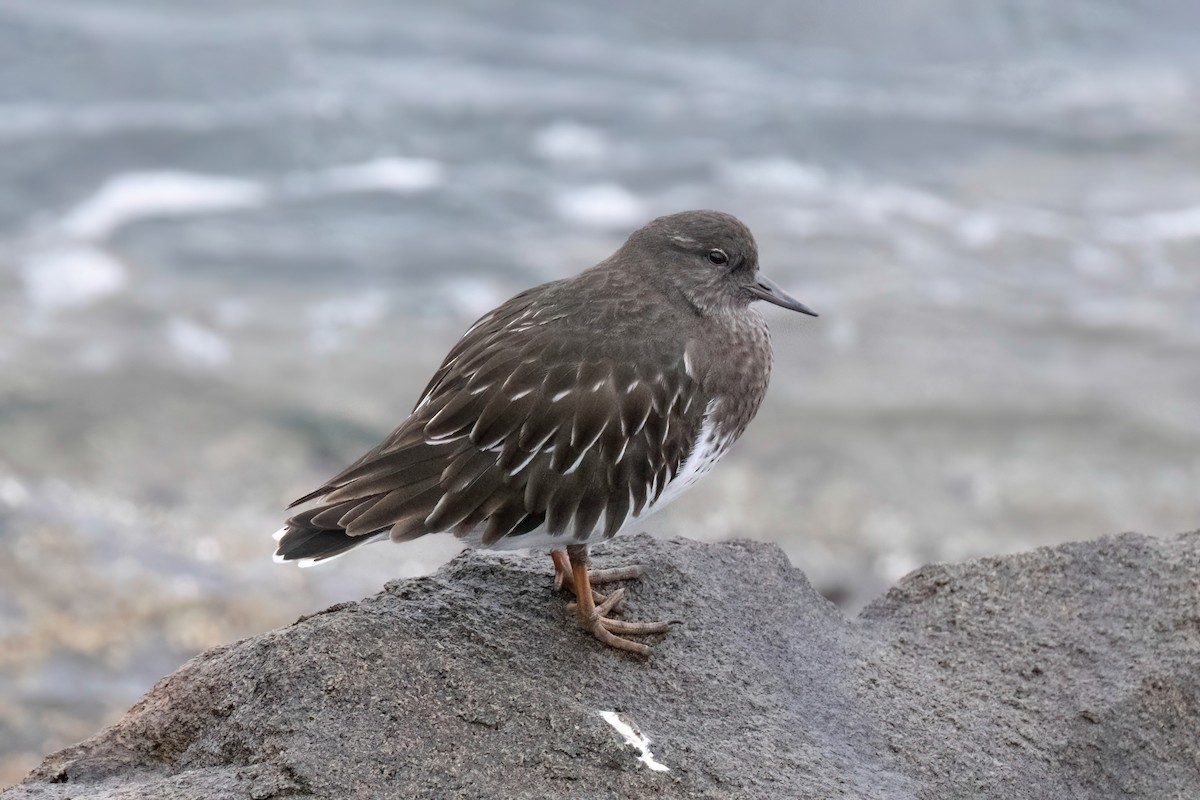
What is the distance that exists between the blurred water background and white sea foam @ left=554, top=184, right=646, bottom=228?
5 centimetres

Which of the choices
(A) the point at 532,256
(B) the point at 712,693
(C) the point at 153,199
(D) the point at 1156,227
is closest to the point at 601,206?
(A) the point at 532,256

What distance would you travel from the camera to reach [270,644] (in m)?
4.01

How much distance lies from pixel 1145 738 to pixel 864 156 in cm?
985

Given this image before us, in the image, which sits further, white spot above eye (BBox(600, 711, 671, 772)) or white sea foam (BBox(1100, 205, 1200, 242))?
white sea foam (BBox(1100, 205, 1200, 242))

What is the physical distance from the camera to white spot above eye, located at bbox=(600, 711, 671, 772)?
3.78 metres

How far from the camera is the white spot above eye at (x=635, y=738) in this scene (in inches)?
149

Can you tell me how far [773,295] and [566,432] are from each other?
1.09m

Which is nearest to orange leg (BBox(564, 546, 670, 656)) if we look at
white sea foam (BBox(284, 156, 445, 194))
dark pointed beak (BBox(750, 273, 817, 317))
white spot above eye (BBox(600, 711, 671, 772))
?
white spot above eye (BBox(600, 711, 671, 772))

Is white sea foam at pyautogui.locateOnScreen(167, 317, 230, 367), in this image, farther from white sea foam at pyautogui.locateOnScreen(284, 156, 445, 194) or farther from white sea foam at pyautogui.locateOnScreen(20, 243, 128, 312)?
white sea foam at pyautogui.locateOnScreen(284, 156, 445, 194)

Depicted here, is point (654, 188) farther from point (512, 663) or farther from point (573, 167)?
point (512, 663)

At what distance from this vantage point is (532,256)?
1177 cm

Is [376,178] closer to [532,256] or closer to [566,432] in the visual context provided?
[532,256]

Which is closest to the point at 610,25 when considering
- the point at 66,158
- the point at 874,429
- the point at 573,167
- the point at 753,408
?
the point at 573,167

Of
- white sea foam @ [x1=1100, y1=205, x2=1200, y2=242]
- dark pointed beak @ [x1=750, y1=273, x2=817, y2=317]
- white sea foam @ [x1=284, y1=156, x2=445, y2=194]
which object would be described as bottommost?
dark pointed beak @ [x1=750, y1=273, x2=817, y2=317]
